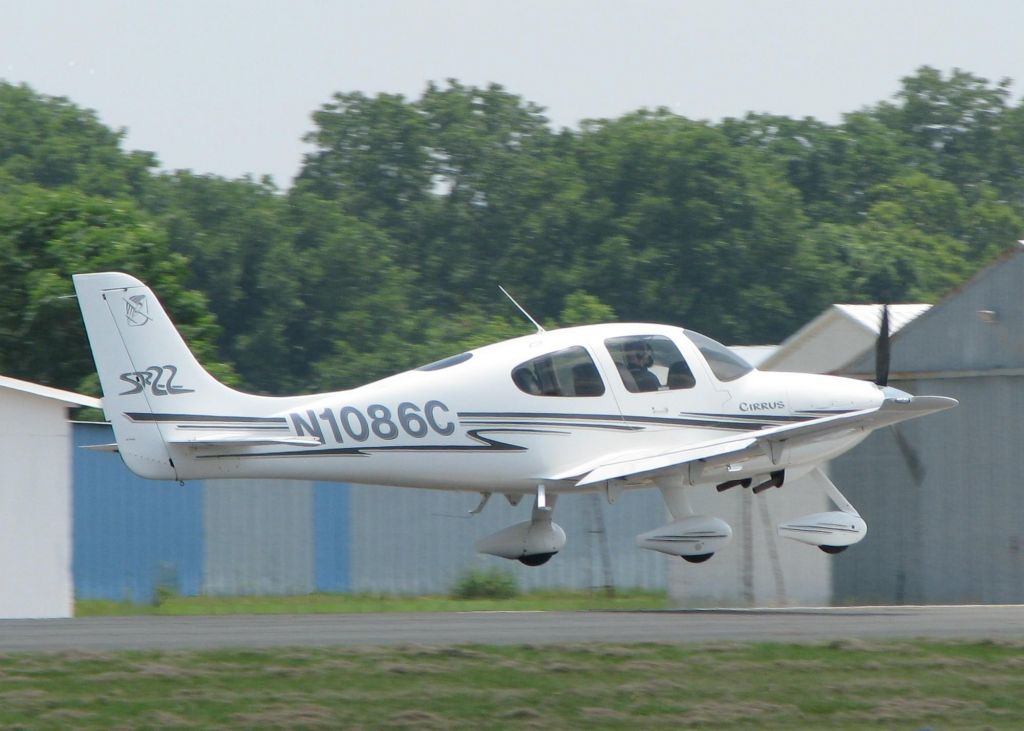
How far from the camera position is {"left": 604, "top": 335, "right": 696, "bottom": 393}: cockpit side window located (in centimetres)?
1764

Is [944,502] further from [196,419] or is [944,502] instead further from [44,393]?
[44,393]

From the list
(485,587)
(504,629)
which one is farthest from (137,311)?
→ (485,587)

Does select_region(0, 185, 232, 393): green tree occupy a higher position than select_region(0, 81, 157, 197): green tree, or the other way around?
select_region(0, 81, 157, 197): green tree

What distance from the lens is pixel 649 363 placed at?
1778 cm

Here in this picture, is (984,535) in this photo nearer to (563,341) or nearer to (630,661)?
(563,341)

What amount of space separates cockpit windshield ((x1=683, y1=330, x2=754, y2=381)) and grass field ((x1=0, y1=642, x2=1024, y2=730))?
6.22 m

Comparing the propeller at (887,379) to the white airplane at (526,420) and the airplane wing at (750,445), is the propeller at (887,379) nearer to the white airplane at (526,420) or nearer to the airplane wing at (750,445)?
the white airplane at (526,420)

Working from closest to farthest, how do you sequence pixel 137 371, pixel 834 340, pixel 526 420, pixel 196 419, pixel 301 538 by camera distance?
pixel 137 371 < pixel 196 419 < pixel 526 420 < pixel 301 538 < pixel 834 340

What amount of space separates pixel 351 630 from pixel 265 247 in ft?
154

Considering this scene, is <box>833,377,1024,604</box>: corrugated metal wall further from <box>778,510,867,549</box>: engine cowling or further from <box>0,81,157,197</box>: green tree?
<box>0,81,157,197</box>: green tree

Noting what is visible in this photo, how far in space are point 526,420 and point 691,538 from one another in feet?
6.99

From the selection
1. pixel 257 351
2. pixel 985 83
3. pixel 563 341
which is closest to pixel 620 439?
pixel 563 341

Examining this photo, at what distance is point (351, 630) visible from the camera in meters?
13.8

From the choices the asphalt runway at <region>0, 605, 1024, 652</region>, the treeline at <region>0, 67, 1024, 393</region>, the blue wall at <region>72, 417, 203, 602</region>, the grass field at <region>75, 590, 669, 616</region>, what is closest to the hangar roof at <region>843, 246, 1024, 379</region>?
the asphalt runway at <region>0, 605, 1024, 652</region>
